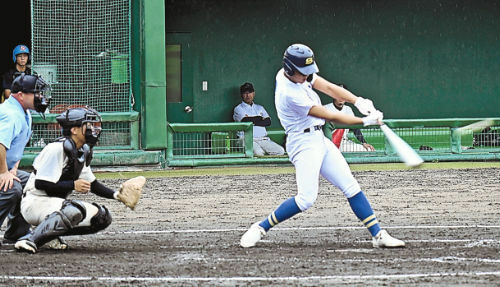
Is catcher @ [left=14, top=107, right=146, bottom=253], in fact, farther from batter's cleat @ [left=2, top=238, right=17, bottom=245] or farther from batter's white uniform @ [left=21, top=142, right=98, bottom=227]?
batter's cleat @ [left=2, top=238, right=17, bottom=245]

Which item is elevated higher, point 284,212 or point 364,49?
point 364,49

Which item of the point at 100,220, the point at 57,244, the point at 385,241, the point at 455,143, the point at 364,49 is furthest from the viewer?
the point at 364,49

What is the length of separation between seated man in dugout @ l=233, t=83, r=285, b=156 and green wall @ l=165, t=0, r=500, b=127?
90 centimetres

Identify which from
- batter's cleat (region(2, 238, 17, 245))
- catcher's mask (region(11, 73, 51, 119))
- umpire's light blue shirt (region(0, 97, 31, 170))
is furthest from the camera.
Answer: batter's cleat (region(2, 238, 17, 245))

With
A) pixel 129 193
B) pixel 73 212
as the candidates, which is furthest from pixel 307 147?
pixel 73 212

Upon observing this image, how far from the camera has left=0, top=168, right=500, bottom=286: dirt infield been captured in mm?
5488

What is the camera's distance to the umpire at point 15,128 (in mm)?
6723

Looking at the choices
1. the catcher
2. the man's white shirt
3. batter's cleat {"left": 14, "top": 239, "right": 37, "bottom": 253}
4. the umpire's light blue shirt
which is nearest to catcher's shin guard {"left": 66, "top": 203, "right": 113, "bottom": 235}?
the catcher

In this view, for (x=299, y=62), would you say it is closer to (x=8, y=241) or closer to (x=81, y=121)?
(x=81, y=121)

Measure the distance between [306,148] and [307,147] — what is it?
0.03 ft

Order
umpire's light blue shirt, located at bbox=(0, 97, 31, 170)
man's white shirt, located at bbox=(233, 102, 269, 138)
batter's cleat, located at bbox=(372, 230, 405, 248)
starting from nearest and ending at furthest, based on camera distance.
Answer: batter's cleat, located at bbox=(372, 230, 405, 248) < umpire's light blue shirt, located at bbox=(0, 97, 31, 170) < man's white shirt, located at bbox=(233, 102, 269, 138)

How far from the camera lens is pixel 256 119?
1482cm

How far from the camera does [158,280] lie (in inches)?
214

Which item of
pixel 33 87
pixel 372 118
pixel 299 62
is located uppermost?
pixel 299 62
